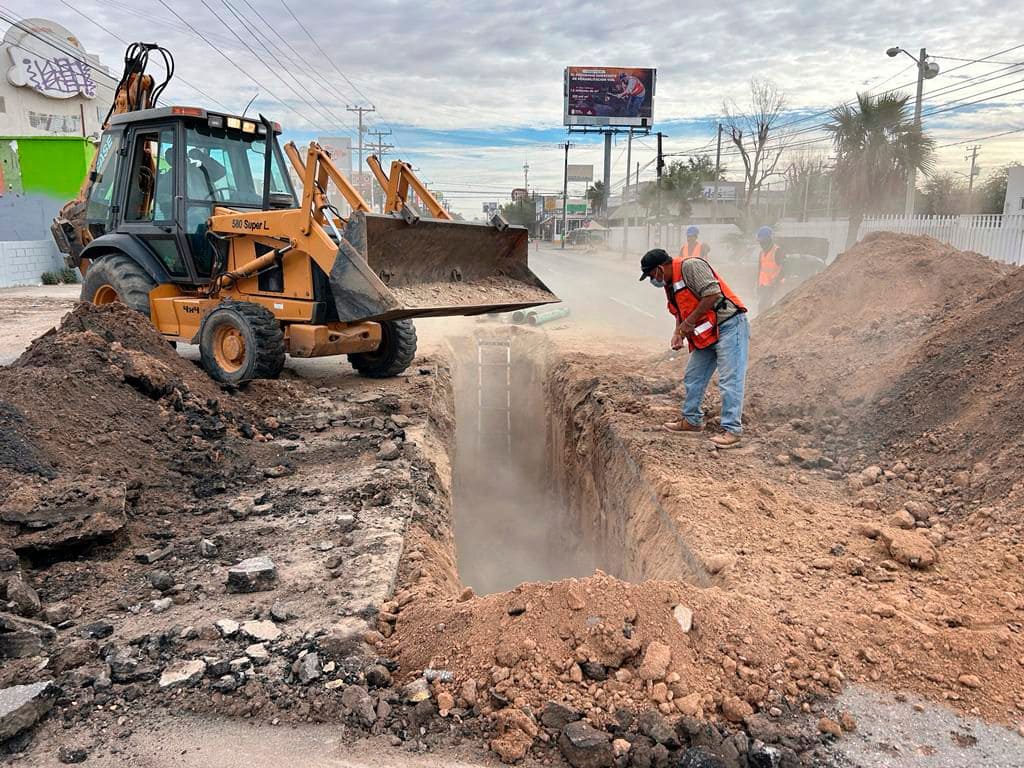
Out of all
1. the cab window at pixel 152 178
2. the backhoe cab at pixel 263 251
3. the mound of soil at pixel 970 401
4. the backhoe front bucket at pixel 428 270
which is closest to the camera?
the mound of soil at pixel 970 401

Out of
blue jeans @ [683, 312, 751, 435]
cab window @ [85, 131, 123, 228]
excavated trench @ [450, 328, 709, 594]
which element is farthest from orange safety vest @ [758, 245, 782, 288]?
cab window @ [85, 131, 123, 228]

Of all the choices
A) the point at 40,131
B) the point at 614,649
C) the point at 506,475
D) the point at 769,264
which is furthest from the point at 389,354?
the point at 40,131

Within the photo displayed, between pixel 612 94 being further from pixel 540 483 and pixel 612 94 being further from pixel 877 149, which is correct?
pixel 540 483

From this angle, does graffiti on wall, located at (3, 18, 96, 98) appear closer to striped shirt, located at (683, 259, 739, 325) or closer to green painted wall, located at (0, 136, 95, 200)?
green painted wall, located at (0, 136, 95, 200)

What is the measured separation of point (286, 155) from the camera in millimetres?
8711

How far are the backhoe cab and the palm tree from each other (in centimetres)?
1627

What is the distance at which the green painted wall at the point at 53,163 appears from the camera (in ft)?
77.0

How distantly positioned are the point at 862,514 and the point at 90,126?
151 feet

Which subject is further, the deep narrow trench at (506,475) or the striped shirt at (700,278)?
the deep narrow trench at (506,475)

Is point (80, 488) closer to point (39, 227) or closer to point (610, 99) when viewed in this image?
point (39, 227)

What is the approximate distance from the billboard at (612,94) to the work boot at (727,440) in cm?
5004

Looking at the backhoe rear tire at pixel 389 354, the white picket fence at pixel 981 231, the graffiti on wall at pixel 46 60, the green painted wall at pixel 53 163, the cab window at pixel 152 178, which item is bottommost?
the backhoe rear tire at pixel 389 354

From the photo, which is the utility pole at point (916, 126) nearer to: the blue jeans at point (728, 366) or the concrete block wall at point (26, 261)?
the blue jeans at point (728, 366)

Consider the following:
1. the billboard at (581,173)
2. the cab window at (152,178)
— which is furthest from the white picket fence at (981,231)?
the billboard at (581,173)
